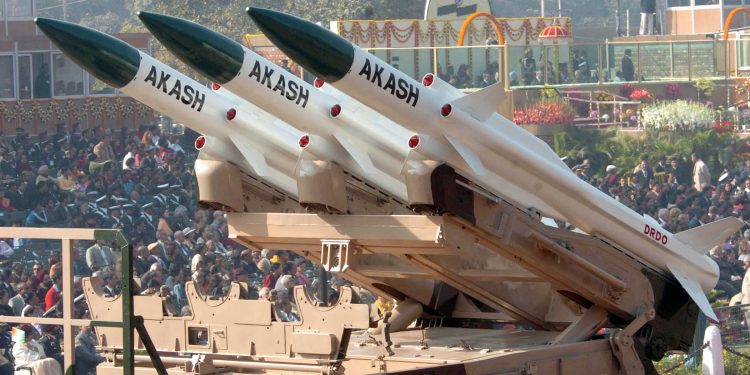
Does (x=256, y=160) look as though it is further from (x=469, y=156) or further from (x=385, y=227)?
(x=469, y=156)

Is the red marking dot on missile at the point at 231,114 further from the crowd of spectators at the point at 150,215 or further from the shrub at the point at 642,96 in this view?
the shrub at the point at 642,96

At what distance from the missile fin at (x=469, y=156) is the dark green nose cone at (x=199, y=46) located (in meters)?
1.61

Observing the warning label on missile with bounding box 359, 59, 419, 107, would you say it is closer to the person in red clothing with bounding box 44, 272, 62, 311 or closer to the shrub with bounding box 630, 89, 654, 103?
the person in red clothing with bounding box 44, 272, 62, 311

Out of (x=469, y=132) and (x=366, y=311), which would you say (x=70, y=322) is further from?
(x=469, y=132)

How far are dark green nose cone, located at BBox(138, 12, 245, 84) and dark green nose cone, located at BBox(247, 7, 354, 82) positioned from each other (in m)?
0.39

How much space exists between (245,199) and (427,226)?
1.65 meters

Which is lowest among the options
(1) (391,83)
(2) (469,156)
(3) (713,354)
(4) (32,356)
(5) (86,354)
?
(3) (713,354)

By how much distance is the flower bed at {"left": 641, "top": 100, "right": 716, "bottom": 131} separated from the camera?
31281 millimetres

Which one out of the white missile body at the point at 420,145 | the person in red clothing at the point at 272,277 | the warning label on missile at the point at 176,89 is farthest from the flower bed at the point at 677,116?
the warning label on missile at the point at 176,89

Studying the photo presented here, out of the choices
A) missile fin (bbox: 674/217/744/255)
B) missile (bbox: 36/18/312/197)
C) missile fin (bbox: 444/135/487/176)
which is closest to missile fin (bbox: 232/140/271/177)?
missile (bbox: 36/18/312/197)

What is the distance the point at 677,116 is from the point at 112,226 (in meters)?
14.2

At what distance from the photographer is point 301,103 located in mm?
10961

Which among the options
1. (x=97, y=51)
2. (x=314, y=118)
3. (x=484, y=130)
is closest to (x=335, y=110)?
(x=314, y=118)

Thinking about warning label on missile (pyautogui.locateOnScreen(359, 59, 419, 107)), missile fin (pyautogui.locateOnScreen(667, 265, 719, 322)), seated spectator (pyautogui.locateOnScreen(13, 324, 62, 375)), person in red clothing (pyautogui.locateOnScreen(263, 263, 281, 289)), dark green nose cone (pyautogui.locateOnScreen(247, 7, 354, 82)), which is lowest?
seated spectator (pyautogui.locateOnScreen(13, 324, 62, 375))
